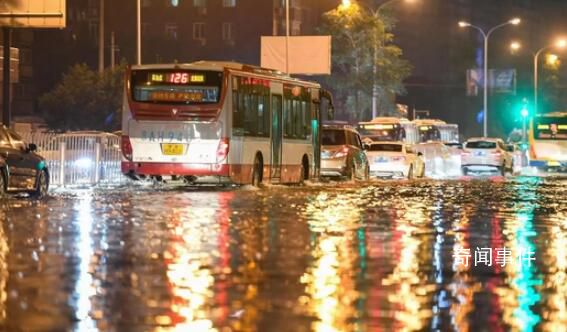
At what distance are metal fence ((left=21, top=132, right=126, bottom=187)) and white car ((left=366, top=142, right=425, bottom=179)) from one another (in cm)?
1155

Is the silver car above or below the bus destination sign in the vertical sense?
below

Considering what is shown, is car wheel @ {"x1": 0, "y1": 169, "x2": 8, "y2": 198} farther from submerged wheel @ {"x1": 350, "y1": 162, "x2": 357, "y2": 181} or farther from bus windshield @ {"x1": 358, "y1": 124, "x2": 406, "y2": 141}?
bus windshield @ {"x1": 358, "y1": 124, "x2": 406, "y2": 141}

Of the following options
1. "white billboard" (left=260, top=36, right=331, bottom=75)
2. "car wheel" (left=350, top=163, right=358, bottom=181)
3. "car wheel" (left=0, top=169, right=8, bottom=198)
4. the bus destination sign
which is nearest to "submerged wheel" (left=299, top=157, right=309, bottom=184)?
"car wheel" (left=350, top=163, right=358, bottom=181)

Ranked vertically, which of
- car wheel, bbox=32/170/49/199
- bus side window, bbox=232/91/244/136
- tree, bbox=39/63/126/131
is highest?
tree, bbox=39/63/126/131

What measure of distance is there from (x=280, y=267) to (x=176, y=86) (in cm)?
1726

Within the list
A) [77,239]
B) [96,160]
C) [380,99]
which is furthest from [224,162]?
[380,99]

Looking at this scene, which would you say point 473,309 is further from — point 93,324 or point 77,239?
point 77,239

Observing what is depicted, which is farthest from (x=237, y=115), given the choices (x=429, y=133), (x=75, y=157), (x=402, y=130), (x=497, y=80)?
(x=497, y=80)

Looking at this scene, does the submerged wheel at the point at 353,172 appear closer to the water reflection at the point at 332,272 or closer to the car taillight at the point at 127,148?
the car taillight at the point at 127,148

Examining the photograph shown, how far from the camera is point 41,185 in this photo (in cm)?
2705

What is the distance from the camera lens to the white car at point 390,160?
43781 mm

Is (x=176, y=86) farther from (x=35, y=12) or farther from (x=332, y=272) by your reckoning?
(x=332, y=272)

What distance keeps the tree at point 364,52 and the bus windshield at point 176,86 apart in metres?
44.1

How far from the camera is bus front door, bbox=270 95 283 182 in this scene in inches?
1305
